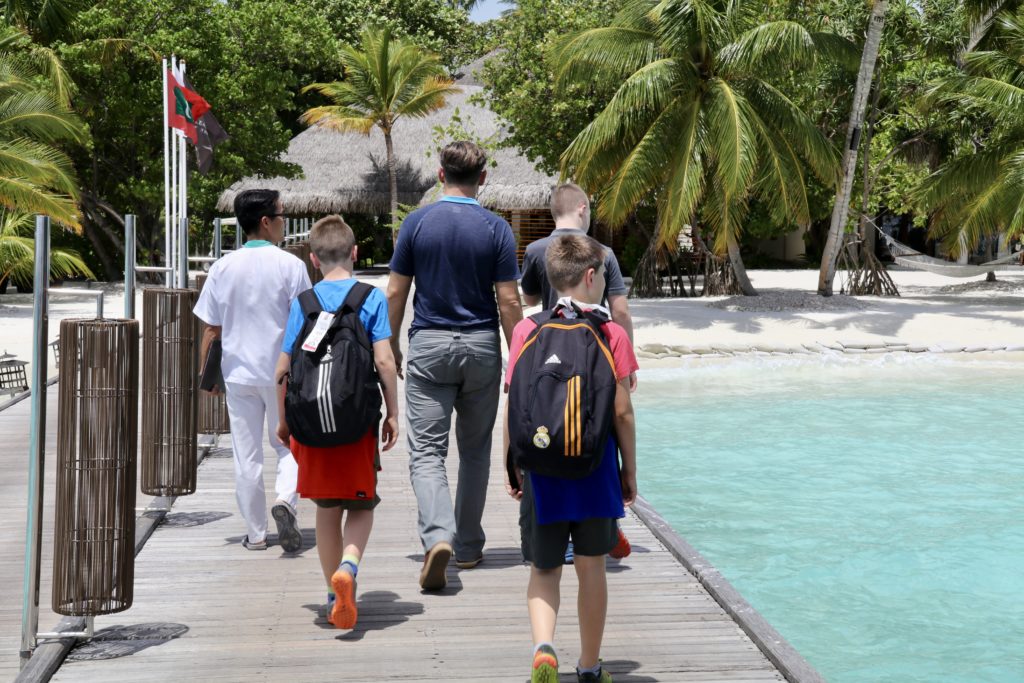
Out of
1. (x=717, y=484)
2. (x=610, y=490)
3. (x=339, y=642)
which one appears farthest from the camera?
(x=717, y=484)

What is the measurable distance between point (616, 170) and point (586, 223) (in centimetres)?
1531

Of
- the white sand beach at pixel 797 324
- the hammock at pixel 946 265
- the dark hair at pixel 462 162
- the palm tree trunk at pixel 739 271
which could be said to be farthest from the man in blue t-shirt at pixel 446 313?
the hammock at pixel 946 265

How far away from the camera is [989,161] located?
828 inches

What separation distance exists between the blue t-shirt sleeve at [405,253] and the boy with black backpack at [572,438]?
3.85 ft

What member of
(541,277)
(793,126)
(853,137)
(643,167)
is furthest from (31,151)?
(541,277)

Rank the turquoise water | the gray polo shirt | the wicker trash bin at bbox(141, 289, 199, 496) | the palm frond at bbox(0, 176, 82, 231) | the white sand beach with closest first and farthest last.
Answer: the gray polo shirt → the wicker trash bin at bbox(141, 289, 199, 496) → the turquoise water → the white sand beach → the palm frond at bbox(0, 176, 82, 231)

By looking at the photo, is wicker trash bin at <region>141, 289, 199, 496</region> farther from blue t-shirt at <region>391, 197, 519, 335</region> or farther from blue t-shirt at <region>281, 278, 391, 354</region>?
blue t-shirt at <region>281, 278, 391, 354</region>

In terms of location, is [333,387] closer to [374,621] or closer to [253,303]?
[374,621]

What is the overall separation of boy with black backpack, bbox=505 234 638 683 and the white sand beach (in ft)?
40.8

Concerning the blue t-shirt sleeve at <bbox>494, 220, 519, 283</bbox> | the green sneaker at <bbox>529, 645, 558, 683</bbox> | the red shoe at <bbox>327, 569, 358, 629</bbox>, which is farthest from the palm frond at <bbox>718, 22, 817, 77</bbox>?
the green sneaker at <bbox>529, 645, 558, 683</bbox>

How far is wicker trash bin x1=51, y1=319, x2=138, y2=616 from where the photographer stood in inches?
163

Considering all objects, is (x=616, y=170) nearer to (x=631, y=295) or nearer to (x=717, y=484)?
(x=631, y=295)

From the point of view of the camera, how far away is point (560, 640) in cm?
441

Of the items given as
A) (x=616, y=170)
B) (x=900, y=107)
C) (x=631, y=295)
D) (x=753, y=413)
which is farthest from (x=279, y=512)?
(x=900, y=107)
